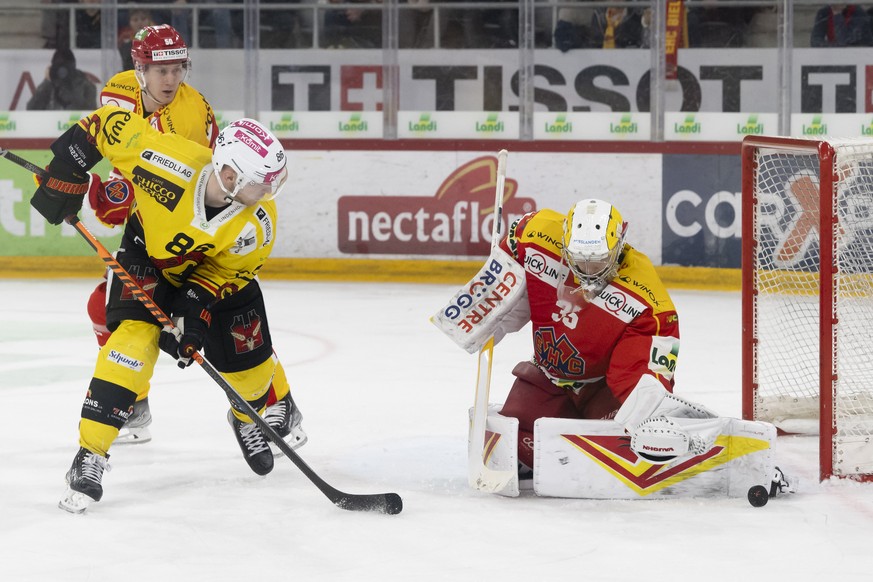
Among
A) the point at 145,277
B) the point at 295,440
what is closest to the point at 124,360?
the point at 145,277

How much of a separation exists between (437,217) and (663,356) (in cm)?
420

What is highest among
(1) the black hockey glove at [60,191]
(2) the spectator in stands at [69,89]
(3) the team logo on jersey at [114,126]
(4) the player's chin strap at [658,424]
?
(2) the spectator in stands at [69,89]

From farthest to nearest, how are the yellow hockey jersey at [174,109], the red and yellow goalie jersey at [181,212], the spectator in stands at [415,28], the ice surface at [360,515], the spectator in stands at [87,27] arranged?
the spectator in stands at [87,27] < the spectator in stands at [415,28] < the yellow hockey jersey at [174,109] < the red and yellow goalie jersey at [181,212] < the ice surface at [360,515]

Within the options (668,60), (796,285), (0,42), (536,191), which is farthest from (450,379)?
(0,42)

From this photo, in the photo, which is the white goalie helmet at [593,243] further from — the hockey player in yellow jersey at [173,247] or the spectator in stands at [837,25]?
the spectator in stands at [837,25]

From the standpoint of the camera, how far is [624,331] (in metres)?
3.22

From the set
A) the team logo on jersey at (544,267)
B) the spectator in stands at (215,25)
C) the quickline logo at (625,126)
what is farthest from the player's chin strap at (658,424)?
the spectator in stands at (215,25)

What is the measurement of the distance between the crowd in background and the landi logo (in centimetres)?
78

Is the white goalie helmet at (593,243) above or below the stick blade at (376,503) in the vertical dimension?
above

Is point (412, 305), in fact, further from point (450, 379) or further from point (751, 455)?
point (751, 455)

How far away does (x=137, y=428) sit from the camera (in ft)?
12.6

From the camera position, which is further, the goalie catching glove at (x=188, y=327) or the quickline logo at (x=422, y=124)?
the quickline logo at (x=422, y=124)

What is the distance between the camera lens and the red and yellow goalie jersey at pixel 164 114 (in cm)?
383

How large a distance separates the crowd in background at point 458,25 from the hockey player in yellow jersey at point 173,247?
14.2 feet
